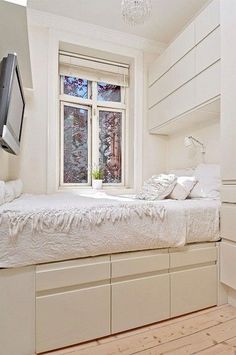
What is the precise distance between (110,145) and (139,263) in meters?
1.94

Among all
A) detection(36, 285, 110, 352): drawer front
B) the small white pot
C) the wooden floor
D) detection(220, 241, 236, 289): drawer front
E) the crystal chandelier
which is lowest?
the wooden floor

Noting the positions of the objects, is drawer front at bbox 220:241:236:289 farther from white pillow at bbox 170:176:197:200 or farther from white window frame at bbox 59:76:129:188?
white window frame at bbox 59:76:129:188

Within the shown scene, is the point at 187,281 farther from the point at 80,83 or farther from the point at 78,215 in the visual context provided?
the point at 80,83

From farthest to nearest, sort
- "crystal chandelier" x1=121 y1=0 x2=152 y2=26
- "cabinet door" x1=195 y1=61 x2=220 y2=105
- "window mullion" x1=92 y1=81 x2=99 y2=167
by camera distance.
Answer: "window mullion" x1=92 y1=81 x2=99 y2=167 → "cabinet door" x1=195 y1=61 x2=220 y2=105 → "crystal chandelier" x1=121 y1=0 x2=152 y2=26

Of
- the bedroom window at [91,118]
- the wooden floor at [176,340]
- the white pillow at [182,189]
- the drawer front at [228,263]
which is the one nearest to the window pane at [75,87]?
the bedroom window at [91,118]

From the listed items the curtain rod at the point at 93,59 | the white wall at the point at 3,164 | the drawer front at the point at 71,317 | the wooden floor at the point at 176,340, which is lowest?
the wooden floor at the point at 176,340

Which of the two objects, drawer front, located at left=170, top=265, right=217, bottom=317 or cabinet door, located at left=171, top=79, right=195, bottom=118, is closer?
drawer front, located at left=170, top=265, right=217, bottom=317

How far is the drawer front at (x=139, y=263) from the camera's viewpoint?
52.0 inches

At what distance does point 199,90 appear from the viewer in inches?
78.7

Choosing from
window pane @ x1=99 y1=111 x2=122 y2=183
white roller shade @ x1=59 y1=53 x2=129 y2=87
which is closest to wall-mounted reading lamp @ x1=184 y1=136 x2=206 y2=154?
window pane @ x1=99 y1=111 x2=122 y2=183

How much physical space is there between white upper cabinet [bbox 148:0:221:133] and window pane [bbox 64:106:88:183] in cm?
83

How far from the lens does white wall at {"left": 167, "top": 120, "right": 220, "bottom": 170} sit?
229 centimetres

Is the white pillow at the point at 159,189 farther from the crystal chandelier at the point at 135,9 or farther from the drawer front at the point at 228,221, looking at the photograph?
the crystal chandelier at the point at 135,9

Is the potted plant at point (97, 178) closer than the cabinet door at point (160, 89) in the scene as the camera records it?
No
